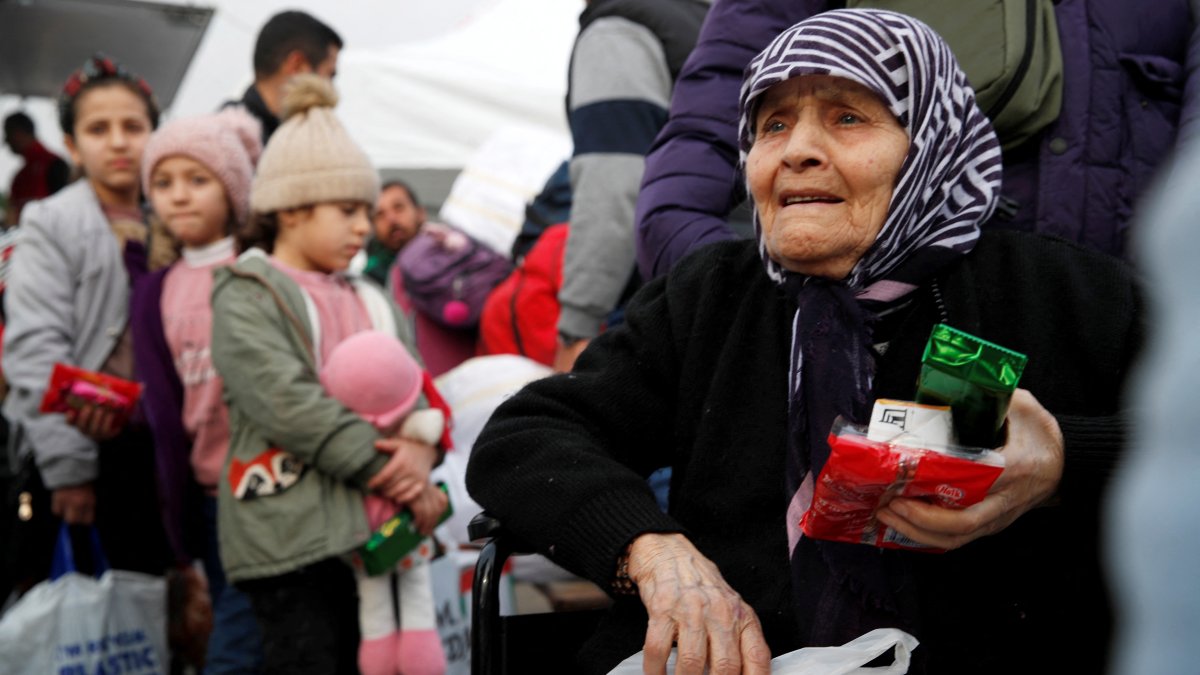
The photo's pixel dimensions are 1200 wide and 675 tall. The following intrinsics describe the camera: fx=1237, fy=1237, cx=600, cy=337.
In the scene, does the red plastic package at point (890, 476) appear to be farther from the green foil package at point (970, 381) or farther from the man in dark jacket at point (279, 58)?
the man in dark jacket at point (279, 58)

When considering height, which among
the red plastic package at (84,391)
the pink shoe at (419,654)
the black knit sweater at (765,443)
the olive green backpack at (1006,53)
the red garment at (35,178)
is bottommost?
the pink shoe at (419,654)

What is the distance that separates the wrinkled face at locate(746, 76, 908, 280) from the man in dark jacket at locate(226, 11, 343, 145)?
10.2 feet

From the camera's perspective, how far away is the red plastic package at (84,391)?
3598mm

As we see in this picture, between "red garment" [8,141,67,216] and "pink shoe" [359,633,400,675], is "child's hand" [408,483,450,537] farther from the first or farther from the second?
"red garment" [8,141,67,216]

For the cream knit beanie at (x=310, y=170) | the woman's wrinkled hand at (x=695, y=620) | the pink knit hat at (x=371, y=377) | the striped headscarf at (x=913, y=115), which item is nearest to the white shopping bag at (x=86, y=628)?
the pink knit hat at (x=371, y=377)

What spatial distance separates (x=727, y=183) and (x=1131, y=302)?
2.89 ft

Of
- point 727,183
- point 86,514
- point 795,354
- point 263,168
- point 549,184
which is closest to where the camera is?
point 795,354

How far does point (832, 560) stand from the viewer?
1785 mm

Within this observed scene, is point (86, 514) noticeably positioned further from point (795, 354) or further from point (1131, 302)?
point (1131, 302)

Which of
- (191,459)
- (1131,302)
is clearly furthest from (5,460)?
(1131,302)

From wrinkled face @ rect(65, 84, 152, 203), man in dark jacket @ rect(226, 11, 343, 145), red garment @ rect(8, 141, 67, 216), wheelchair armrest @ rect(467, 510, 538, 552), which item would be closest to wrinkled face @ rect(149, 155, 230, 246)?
wrinkled face @ rect(65, 84, 152, 203)

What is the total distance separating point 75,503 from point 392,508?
1.26 metres

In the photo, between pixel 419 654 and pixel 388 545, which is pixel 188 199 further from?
pixel 419 654

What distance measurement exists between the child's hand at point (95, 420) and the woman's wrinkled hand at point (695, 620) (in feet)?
7.96
